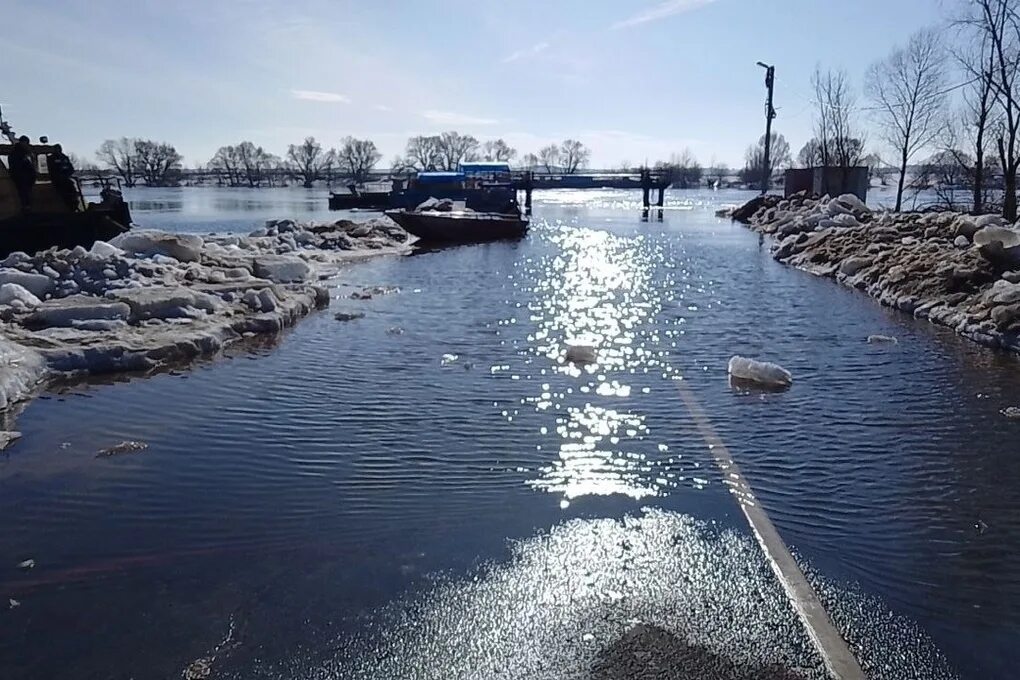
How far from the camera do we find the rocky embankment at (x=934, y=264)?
11914 millimetres

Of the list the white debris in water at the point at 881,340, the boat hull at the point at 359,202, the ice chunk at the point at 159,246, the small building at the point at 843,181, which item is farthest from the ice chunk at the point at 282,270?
the boat hull at the point at 359,202

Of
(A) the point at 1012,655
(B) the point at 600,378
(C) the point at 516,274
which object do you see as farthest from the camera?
(C) the point at 516,274

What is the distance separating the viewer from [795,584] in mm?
4324

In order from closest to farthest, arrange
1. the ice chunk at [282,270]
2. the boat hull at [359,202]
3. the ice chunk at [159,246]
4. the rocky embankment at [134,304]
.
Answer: the rocky embankment at [134,304] → the ice chunk at [159,246] → the ice chunk at [282,270] → the boat hull at [359,202]

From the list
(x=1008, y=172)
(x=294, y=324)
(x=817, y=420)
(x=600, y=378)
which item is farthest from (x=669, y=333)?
(x=1008, y=172)

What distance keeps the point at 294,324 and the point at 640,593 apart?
32.3 ft

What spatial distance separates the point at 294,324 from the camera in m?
13.0

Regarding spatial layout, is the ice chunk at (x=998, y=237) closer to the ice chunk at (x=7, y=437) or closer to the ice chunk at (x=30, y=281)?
the ice chunk at (x=7, y=437)

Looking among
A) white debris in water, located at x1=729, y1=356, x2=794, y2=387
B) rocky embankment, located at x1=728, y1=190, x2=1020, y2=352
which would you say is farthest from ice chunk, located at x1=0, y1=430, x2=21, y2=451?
rocky embankment, located at x1=728, y1=190, x2=1020, y2=352

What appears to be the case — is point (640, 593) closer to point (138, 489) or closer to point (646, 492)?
point (646, 492)

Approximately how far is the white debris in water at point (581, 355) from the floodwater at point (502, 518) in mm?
164

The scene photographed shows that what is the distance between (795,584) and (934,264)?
13939 millimetres

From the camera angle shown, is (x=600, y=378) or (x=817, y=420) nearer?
(x=817, y=420)

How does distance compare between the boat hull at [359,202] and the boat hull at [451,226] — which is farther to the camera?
the boat hull at [359,202]
